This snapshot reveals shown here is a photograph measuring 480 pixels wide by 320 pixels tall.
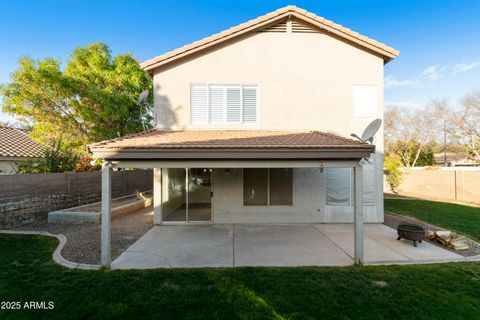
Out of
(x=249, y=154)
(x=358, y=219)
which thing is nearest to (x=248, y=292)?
(x=249, y=154)

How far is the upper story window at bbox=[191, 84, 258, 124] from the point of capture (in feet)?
31.0

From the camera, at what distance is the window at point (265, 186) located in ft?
30.6

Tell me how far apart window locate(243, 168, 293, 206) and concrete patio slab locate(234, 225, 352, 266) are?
1.08 meters

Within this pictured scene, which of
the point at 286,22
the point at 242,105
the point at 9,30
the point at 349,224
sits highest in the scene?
the point at 9,30

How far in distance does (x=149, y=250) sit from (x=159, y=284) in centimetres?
209

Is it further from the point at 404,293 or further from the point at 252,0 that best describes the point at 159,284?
the point at 252,0

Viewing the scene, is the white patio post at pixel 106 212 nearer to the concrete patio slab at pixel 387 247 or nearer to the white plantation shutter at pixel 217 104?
the white plantation shutter at pixel 217 104

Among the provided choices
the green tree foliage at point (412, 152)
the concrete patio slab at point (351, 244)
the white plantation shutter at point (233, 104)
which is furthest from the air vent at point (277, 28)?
the green tree foliage at point (412, 152)

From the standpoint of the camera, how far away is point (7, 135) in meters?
17.9

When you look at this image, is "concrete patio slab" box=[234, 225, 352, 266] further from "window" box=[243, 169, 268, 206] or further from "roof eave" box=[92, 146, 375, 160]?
"roof eave" box=[92, 146, 375, 160]

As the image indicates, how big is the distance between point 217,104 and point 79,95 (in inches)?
534

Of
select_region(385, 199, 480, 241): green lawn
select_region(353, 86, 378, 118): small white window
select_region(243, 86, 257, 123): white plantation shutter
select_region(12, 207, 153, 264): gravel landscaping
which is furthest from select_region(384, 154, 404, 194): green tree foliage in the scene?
select_region(12, 207, 153, 264): gravel landscaping

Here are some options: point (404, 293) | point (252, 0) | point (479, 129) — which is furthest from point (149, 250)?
point (479, 129)

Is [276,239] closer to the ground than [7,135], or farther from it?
closer to the ground
